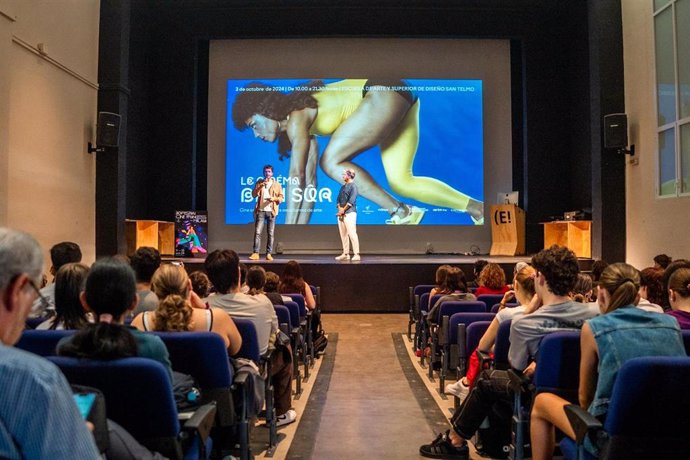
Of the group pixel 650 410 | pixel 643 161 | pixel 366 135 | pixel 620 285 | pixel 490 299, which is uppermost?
pixel 366 135

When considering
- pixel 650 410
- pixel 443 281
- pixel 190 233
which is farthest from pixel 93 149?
pixel 650 410

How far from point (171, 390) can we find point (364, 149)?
941 centimetres

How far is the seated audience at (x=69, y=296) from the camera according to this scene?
7.71 feet

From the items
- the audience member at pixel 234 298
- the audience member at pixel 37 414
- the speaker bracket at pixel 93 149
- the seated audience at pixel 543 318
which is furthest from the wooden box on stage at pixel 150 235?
the audience member at pixel 37 414

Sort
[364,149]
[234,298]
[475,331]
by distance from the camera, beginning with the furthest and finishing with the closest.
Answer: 1. [364,149]
2. [475,331]
3. [234,298]

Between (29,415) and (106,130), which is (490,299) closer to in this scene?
(29,415)

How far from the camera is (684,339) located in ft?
7.64

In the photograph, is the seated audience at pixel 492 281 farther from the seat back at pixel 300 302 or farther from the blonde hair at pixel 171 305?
the blonde hair at pixel 171 305

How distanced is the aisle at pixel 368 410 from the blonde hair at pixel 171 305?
1.14 m

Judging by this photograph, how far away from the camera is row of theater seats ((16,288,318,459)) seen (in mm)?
1649

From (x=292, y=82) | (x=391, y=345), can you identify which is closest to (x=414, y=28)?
(x=292, y=82)

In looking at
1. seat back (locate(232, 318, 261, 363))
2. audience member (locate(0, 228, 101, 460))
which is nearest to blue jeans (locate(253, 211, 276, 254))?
seat back (locate(232, 318, 261, 363))

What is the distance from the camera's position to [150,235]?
9.81 m

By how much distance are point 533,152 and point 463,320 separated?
800 centimetres
